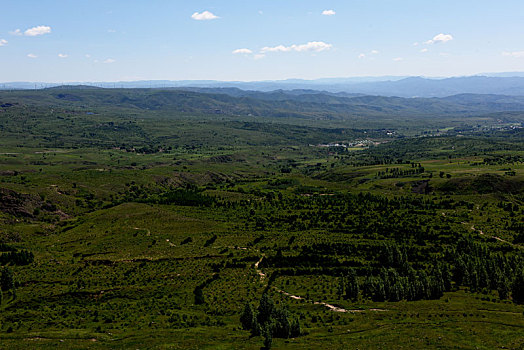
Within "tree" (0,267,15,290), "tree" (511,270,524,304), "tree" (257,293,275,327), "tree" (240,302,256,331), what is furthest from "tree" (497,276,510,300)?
"tree" (0,267,15,290)

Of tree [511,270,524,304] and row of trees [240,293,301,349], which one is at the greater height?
row of trees [240,293,301,349]

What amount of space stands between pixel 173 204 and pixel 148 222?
1417 inches

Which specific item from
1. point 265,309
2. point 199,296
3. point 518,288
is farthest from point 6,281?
point 518,288

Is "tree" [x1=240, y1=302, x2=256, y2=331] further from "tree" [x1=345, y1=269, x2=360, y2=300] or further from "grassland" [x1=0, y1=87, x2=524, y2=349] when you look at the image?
"tree" [x1=345, y1=269, x2=360, y2=300]

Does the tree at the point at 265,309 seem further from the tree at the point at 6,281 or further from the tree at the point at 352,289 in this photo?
the tree at the point at 6,281

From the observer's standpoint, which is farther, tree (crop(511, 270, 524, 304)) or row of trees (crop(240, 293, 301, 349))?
tree (crop(511, 270, 524, 304))

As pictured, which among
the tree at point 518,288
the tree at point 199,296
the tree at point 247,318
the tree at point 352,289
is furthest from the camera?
the tree at point 352,289

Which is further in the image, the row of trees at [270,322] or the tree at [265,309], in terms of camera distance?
the tree at [265,309]

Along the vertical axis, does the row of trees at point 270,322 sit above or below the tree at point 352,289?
above

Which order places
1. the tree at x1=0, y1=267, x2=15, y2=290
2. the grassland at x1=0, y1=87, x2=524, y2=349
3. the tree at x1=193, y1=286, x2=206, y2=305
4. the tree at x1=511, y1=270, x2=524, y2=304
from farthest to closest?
the tree at x1=0, y1=267, x2=15, y2=290 → the tree at x1=511, y1=270, x2=524, y2=304 → the tree at x1=193, y1=286, x2=206, y2=305 → the grassland at x1=0, y1=87, x2=524, y2=349

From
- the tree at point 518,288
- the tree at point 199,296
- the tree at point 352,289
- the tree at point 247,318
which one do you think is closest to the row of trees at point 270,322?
the tree at point 247,318

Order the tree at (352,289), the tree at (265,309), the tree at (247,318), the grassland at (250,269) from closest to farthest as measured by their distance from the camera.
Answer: the grassland at (250,269), the tree at (247,318), the tree at (265,309), the tree at (352,289)

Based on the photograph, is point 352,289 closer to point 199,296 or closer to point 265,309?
point 265,309

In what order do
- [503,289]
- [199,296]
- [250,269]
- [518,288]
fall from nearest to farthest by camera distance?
[199,296] < [518,288] < [503,289] < [250,269]
